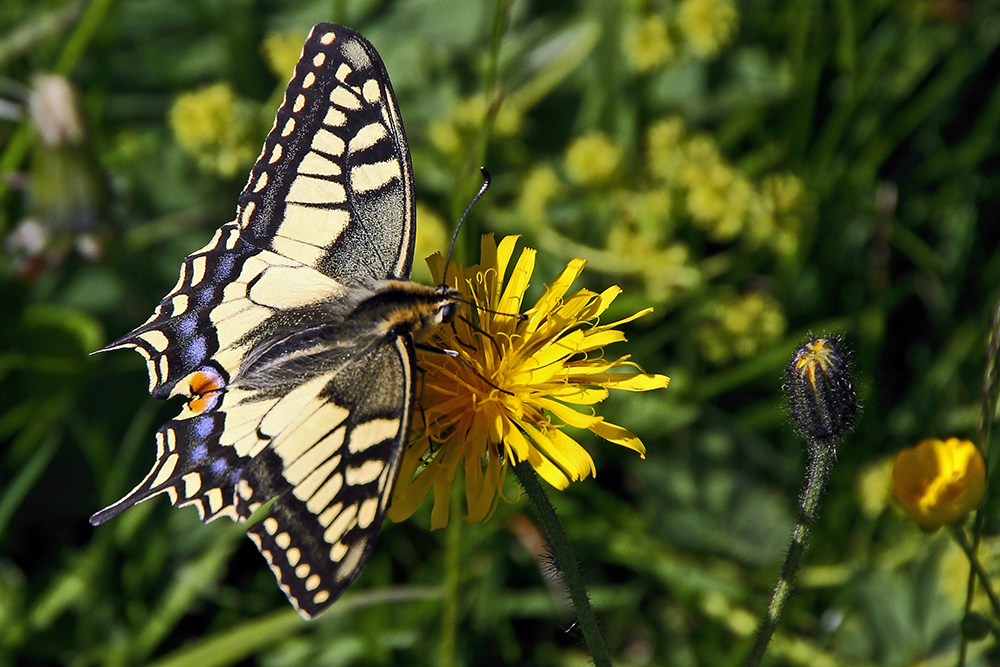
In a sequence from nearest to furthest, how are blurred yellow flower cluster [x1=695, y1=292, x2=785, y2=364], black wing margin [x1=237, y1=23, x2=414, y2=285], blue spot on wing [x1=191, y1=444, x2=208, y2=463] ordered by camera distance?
blue spot on wing [x1=191, y1=444, x2=208, y2=463] < black wing margin [x1=237, y1=23, x2=414, y2=285] < blurred yellow flower cluster [x1=695, y1=292, x2=785, y2=364]

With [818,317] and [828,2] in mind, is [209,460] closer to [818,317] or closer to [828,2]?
[818,317]

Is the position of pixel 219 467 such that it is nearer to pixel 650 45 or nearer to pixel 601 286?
pixel 601 286

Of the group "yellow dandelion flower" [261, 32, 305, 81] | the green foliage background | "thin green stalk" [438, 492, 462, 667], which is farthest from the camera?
"yellow dandelion flower" [261, 32, 305, 81]

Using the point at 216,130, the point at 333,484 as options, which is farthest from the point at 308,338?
the point at 216,130

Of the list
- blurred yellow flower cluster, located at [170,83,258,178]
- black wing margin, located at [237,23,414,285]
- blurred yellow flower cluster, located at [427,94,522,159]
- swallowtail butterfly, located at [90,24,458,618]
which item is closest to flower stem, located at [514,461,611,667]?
swallowtail butterfly, located at [90,24,458,618]

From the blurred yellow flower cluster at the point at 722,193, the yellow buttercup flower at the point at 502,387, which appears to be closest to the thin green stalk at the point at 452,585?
the yellow buttercup flower at the point at 502,387

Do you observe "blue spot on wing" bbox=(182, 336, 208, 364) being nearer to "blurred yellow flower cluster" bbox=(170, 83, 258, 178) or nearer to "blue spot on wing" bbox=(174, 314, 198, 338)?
"blue spot on wing" bbox=(174, 314, 198, 338)
